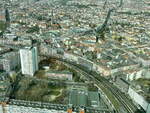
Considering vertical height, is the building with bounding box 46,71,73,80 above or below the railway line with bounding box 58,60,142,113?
above

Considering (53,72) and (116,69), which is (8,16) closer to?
(53,72)

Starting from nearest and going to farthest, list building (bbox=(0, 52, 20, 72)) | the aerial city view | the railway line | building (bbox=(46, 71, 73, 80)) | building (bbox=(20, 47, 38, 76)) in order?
the aerial city view
the railway line
building (bbox=(20, 47, 38, 76))
building (bbox=(46, 71, 73, 80))
building (bbox=(0, 52, 20, 72))

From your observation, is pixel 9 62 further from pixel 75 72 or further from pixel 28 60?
pixel 75 72

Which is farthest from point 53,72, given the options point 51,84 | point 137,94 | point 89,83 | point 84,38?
point 84,38

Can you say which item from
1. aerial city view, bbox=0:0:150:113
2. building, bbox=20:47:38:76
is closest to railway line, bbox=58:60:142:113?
aerial city view, bbox=0:0:150:113

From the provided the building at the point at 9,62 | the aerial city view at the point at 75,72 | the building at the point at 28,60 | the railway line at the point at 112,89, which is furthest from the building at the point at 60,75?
the building at the point at 9,62

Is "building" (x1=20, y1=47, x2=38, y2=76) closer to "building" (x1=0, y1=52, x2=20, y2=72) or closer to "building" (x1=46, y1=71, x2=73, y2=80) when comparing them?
"building" (x1=46, y1=71, x2=73, y2=80)
